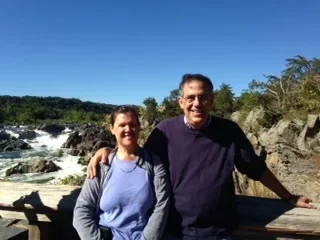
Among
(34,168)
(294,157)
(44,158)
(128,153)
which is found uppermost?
(128,153)

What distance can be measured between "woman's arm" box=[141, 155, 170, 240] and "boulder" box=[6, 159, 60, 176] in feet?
65.1

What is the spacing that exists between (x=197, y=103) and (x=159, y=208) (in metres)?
0.66

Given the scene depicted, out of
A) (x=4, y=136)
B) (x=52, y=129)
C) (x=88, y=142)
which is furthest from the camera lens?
(x=52, y=129)

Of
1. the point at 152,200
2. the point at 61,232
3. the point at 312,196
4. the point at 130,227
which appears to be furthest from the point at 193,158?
the point at 312,196

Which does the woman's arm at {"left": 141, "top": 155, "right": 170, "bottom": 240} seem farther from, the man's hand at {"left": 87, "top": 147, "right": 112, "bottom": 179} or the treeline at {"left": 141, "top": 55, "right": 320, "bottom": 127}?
the treeline at {"left": 141, "top": 55, "right": 320, "bottom": 127}

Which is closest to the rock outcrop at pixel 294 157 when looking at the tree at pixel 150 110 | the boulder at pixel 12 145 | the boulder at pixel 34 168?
the boulder at pixel 34 168

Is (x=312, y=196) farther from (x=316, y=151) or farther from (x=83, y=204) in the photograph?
(x=83, y=204)

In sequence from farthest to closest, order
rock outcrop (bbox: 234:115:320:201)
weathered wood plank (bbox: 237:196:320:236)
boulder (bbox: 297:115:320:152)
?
boulder (bbox: 297:115:320:152) < rock outcrop (bbox: 234:115:320:201) < weathered wood plank (bbox: 237:196:320:236)

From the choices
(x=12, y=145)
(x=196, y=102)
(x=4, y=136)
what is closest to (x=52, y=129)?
(x=4, y=136)

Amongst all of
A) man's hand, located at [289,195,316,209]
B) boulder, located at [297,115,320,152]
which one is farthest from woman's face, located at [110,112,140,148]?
boulder, located at [297,115,320,152]

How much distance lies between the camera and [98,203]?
193 centimetres

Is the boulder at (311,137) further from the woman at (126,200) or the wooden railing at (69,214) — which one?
the woman at (126,200)

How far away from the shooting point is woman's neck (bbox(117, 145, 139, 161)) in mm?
1975

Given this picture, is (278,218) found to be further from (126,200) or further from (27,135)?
(27,135)
